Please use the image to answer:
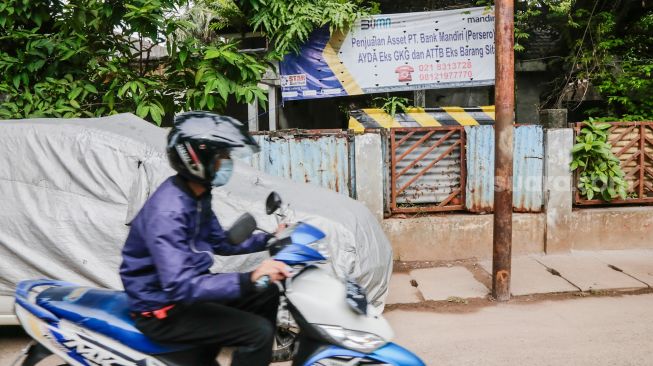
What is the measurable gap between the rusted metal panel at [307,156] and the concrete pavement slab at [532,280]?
2048mm

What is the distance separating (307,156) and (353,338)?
14.8 feet

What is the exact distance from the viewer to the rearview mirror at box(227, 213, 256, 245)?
2.31 meters

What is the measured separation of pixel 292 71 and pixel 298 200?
157 inches

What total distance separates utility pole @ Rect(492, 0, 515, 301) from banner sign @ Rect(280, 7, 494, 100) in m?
2.47

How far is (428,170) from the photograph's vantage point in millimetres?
6859

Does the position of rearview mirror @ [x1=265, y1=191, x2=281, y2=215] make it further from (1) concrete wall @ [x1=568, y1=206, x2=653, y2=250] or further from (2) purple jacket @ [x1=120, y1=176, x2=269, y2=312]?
(1) concrete wall @ [x1=568, y1=206, x2=653, y2=250]

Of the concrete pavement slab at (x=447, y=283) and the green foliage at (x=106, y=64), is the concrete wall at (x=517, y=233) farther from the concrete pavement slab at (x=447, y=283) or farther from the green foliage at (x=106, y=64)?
the green foliage at (x=106, y=64)

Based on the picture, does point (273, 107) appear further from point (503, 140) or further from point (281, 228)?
point (281, 228)

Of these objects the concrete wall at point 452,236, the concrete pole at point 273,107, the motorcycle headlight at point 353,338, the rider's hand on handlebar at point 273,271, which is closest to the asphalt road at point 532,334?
the concrete wall at point 452,236

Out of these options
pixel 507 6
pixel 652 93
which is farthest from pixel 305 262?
pixel 652 93

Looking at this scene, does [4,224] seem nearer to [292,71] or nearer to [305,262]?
[305,262]

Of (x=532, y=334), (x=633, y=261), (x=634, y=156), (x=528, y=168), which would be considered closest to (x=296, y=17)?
(x=528, y=168)

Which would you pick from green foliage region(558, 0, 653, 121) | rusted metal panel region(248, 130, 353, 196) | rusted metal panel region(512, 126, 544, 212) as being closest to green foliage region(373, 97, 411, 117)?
rusted metal panel region(248, 130, 353, 196)

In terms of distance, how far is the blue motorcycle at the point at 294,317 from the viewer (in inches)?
84.2
